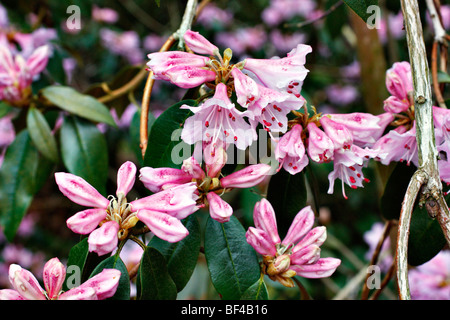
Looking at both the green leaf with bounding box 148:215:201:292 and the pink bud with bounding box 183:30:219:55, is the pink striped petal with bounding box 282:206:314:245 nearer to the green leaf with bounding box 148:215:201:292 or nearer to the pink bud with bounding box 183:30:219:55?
the green leaf with bounding box 148:215:201:292

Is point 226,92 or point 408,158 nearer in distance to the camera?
point 226,92

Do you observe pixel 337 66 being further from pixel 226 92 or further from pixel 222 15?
pixel 226 92

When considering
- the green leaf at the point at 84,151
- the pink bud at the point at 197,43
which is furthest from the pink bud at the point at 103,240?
the green leaf at the point at 84,151

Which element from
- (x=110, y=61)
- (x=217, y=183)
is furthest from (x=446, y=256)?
(x=110, y=61)

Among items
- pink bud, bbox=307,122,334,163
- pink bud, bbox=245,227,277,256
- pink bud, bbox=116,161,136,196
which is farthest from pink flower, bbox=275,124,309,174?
pink bud, bbox=116,161,136,196

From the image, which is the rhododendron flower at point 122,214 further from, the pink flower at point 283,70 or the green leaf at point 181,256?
the pink flower at point 283,70

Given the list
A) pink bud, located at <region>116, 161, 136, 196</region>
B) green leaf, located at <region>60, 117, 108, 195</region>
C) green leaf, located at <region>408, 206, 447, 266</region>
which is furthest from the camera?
green leaf, located at <region>60, 117, 108, 195</region>
